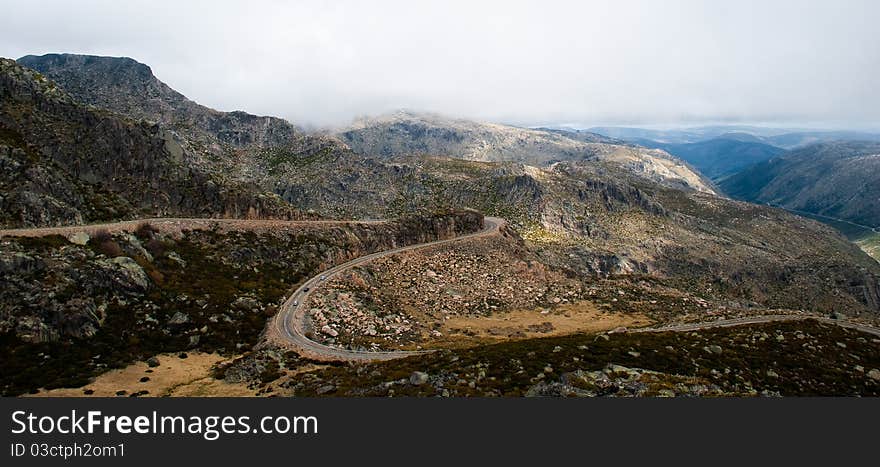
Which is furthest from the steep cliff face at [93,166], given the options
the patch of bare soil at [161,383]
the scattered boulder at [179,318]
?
the patch of bare soil at [161,383]

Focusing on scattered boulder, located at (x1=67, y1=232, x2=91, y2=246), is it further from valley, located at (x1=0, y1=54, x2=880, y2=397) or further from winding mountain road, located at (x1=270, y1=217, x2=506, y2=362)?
winding mountain road, located at (x1=270, y1=217, x2=506, y2=362)

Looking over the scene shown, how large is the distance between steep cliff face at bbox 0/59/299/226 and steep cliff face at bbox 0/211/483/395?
2426 cm

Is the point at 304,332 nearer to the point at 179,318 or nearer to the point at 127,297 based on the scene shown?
the point at 179,318

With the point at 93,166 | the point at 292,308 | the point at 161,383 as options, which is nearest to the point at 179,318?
the point at 161,383

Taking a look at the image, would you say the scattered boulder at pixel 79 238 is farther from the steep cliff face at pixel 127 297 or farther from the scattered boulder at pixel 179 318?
the scattered boulder at pixel 179 318

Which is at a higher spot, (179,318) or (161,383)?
(179,318)

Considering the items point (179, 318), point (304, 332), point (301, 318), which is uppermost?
point (179, 318)

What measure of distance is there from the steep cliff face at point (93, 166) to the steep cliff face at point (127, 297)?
24.3 m

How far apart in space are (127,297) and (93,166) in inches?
2746

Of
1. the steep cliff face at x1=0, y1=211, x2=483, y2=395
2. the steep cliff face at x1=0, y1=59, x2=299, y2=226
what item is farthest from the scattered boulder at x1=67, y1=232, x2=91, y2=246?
the steep cliff face at x1=0, y1=59, x2=299, y2=226

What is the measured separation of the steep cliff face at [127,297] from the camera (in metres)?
49.2

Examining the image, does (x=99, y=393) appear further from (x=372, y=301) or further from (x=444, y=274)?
(x=444, y=274)

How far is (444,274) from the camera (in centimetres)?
10062

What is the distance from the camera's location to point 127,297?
60438mm
